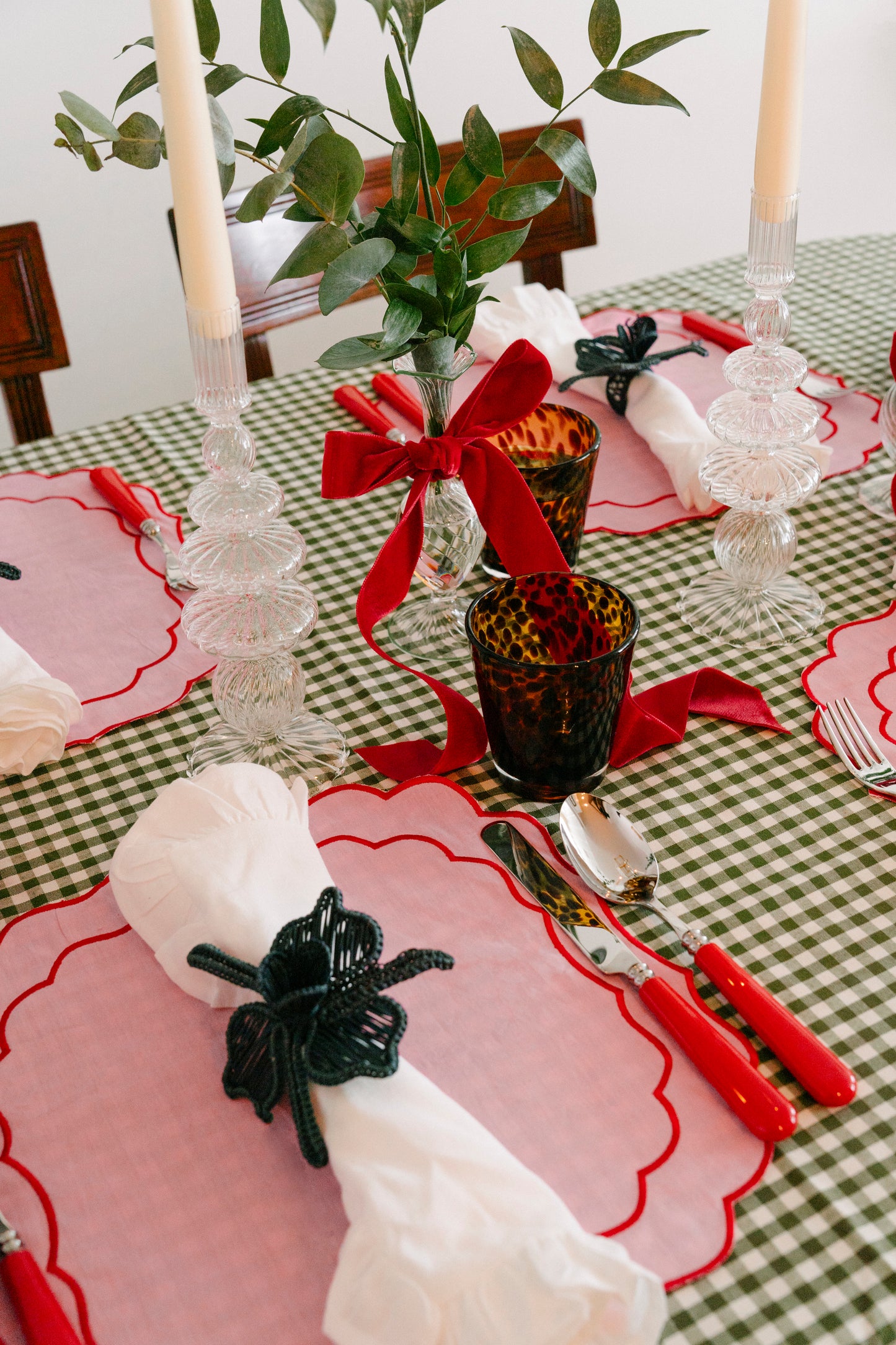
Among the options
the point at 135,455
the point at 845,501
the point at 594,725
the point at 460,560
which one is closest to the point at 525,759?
the point at 594,725

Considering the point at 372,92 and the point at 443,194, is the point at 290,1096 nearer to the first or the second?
the point at 443,194

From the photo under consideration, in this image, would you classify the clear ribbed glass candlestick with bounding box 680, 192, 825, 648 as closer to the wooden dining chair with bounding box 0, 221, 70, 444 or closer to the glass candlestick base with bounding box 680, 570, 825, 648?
the glass candlestick base with bounding box 680, 570, 825, 648

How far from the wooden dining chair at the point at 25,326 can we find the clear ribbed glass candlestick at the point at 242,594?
758 millimetres

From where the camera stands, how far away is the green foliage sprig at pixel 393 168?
74cm

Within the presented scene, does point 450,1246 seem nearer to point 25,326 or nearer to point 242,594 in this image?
point 242,594

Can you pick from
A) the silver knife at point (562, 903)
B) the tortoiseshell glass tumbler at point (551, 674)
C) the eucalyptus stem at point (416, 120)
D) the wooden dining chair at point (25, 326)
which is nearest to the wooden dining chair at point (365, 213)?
the wooden dining chair at point (25, 326)

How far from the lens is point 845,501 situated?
3.61 ft

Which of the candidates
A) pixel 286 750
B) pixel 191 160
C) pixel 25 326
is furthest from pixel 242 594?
pixel 25 326

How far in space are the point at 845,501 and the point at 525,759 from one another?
486 millimetres

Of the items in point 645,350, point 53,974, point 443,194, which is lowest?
point 53,974

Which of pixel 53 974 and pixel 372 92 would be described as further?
pixel 372 92

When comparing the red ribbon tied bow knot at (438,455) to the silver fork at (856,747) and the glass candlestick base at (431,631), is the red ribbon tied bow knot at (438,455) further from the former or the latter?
the silver fork at (856,747)

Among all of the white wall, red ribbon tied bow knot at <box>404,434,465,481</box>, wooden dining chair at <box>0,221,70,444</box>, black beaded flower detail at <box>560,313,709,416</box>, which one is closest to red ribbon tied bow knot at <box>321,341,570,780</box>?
red ribbon tied bow knot at <box>404,434,465,481</box>

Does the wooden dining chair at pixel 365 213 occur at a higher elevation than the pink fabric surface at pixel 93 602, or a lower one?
higher
